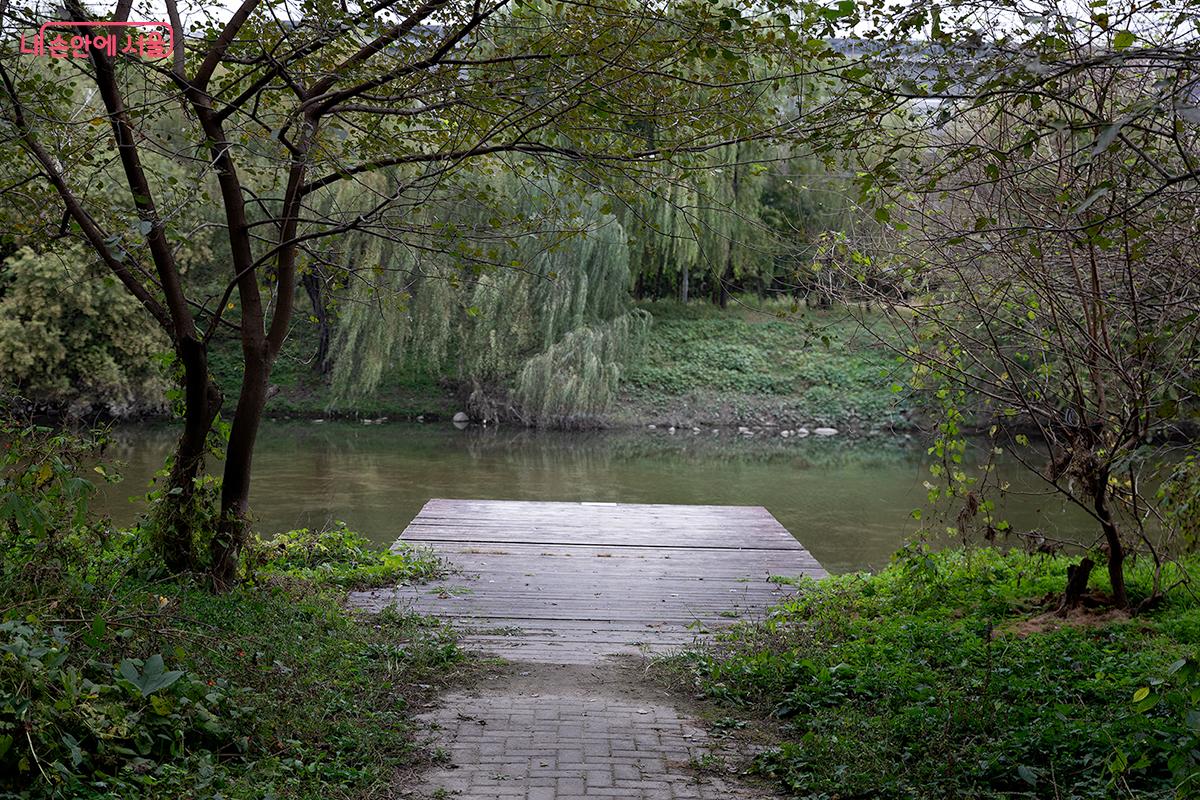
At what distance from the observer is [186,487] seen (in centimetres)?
564

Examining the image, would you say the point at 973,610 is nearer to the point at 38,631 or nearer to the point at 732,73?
the point at 732,73

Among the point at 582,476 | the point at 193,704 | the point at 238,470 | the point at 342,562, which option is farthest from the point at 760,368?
the point at 193,704

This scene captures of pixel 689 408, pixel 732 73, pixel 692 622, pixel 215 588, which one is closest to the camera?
pixel 732 73

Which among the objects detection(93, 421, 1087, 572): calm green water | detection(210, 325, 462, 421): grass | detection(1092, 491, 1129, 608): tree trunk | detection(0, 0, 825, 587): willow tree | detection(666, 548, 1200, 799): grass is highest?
detection(0, 0, 825, 587): willow tree

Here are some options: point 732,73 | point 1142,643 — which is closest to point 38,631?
point 732,73

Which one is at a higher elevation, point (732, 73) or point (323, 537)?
point (732, 73)

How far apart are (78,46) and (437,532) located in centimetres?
541

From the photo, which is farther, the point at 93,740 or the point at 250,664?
the point at 250,664

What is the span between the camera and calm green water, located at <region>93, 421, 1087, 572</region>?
42.5ft

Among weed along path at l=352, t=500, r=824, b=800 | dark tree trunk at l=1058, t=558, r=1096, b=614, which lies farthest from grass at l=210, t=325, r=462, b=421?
dark tree trunk at l=1058, t=558, r=1096, b=614

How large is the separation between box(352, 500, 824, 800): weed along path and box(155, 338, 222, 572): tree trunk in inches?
53.8

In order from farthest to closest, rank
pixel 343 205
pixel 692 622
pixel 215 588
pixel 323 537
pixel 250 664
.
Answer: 1. pixel 343 205
2. pixel 323 537
3. pixel 692 622
4. pixel 215 588
5. pixel 250 664

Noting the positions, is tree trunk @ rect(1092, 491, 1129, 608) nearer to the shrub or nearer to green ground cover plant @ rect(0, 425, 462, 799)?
green ground cover plant @ rect(0, 425, 462, 799)

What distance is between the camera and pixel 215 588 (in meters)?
5.69
